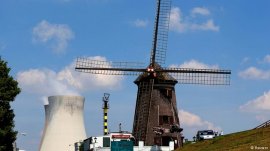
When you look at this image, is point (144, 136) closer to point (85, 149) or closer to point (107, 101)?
point (85, 149)

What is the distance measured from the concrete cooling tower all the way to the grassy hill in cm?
3700

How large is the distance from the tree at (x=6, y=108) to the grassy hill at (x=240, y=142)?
1776 centimetres

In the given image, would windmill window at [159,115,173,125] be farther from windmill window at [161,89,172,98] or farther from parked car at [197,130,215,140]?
parked car at [197,130,215,140]

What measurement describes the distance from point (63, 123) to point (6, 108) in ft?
136

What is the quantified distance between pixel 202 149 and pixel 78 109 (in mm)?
42379

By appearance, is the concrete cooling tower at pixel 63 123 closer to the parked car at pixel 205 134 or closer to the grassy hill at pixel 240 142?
the parked car at pixel 205 134

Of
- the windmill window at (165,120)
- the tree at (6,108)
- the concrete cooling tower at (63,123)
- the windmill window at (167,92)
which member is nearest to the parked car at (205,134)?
the windmill window at (165,120)

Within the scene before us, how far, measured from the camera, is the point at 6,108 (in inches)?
2068

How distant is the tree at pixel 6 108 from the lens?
2012 inches

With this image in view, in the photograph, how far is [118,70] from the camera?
7775cm

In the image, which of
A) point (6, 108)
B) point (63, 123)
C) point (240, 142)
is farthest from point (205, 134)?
point (63, 123)

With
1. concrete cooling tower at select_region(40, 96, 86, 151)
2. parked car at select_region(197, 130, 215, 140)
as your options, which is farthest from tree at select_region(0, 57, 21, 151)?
concrete cooling tower at select_region(40, 96, 86, 151)

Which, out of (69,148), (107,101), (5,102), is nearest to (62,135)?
(69,148)

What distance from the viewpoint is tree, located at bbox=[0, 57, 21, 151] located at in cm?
5109
